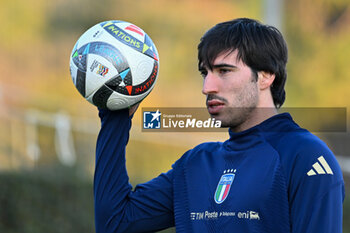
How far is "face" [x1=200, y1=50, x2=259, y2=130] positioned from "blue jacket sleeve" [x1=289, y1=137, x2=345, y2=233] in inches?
17.5

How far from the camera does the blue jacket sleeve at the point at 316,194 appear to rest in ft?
8.41

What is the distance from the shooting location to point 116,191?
10.3 ft

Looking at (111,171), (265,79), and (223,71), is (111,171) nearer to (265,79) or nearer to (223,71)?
(223,71)

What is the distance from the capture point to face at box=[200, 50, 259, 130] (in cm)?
295

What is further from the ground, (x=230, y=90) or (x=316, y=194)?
(x=230, y=90)

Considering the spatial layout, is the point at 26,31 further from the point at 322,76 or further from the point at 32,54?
the point at 322,76

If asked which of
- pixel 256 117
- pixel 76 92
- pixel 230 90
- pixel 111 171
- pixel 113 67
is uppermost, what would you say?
pixel 76 92

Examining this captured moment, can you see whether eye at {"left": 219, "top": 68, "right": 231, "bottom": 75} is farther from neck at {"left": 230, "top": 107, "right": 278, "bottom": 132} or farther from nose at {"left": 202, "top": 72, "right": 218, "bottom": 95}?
neck at {"left": 230, "top": 107, "right": 278, "bottom": 132}

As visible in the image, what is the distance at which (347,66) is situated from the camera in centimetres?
1239

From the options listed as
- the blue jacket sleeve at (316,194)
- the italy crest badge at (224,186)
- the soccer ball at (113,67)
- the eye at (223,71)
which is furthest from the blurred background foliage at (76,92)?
the blue jacket sleeve at (316,194)

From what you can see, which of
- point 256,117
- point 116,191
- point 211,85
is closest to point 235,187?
point 256,117

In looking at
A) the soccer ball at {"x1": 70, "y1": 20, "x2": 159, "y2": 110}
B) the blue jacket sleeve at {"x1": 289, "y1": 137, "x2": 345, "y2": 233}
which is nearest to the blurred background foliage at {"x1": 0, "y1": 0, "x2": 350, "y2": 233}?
the soccer ball at {"x1": 70, "y1": 20, "x2": 159, "y2": 110}

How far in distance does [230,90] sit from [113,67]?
1.95 ft

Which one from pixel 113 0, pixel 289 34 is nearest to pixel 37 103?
pixel 113 0
